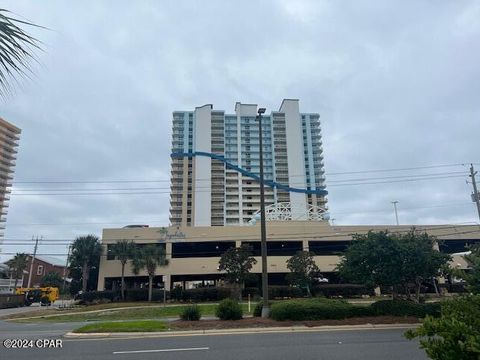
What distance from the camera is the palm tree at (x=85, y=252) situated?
185ft

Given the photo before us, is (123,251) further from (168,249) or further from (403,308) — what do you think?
(403,308)

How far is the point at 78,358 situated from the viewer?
10.3 metres

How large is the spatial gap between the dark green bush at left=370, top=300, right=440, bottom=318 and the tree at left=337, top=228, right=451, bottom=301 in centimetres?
158

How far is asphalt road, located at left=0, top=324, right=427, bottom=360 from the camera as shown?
10266mm

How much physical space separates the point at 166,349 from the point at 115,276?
4890cm

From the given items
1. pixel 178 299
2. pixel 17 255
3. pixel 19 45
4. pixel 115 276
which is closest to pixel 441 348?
pixel 19 45

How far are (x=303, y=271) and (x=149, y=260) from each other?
20.0m

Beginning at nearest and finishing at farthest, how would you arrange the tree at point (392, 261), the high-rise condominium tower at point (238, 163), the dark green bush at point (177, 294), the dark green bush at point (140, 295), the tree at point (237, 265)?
the tree at point (392, 261), the tree at point (237, 265), the dark green bush at point (177, 294), the dark green bush at point (140, 295), the high-rise condominium tower at point (238, 163)

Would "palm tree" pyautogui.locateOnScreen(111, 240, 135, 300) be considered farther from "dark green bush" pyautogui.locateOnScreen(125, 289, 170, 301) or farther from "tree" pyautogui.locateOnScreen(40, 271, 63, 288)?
"tree" pyautogui.locateOnScreen(40, 271, 63, 288)

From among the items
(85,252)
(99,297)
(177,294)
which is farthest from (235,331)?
(85,252)

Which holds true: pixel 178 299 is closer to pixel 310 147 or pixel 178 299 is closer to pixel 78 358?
pixel 78 358

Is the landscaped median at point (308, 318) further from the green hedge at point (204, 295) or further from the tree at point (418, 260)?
the green hedge at point (204, 295)

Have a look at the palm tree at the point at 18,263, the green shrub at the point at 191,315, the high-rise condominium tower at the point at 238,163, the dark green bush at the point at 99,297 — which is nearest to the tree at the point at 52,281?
the palm tree at the point at 18,263

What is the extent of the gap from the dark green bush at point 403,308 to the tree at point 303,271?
2651 centimetres
